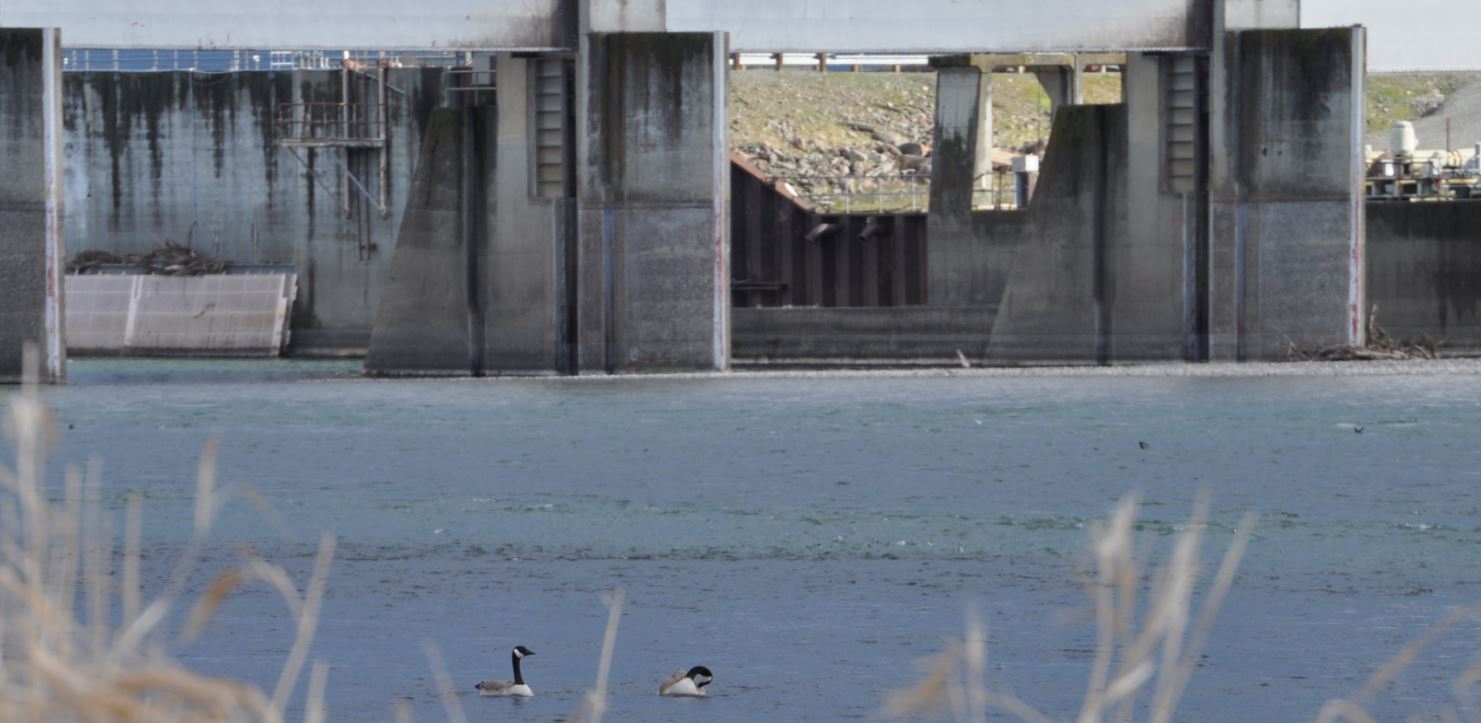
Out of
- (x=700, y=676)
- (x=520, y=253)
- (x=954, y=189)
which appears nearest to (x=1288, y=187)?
(x=520, y=253)

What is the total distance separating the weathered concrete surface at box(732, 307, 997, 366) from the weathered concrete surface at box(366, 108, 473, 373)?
31.9 ft

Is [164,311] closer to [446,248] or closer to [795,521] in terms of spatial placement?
[446,248]

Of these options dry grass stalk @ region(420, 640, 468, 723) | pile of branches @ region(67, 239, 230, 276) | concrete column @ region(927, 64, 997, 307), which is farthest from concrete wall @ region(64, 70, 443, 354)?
dry grass stalk @ region(420, 640, 468, 723)

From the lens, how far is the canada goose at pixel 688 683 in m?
12.6

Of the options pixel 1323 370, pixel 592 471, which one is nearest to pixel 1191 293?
pixel 1323 370

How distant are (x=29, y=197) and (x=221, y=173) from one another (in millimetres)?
19029

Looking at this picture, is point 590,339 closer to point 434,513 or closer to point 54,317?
point 54,317

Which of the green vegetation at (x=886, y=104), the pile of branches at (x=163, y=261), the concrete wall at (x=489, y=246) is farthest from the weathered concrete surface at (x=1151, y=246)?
the green vegetation at (x=886, y=104)

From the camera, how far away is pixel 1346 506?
22797 mm

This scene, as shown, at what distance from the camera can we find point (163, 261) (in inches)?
2208

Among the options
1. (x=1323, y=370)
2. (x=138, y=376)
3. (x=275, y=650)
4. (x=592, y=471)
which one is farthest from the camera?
(x=138, y=376)

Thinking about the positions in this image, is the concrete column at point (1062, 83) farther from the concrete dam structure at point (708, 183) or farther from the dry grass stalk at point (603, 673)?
the dry grass stalk at point (603, 673)

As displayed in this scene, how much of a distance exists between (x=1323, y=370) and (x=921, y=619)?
86.0 ft

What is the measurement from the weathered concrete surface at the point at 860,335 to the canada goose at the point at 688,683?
120ft
